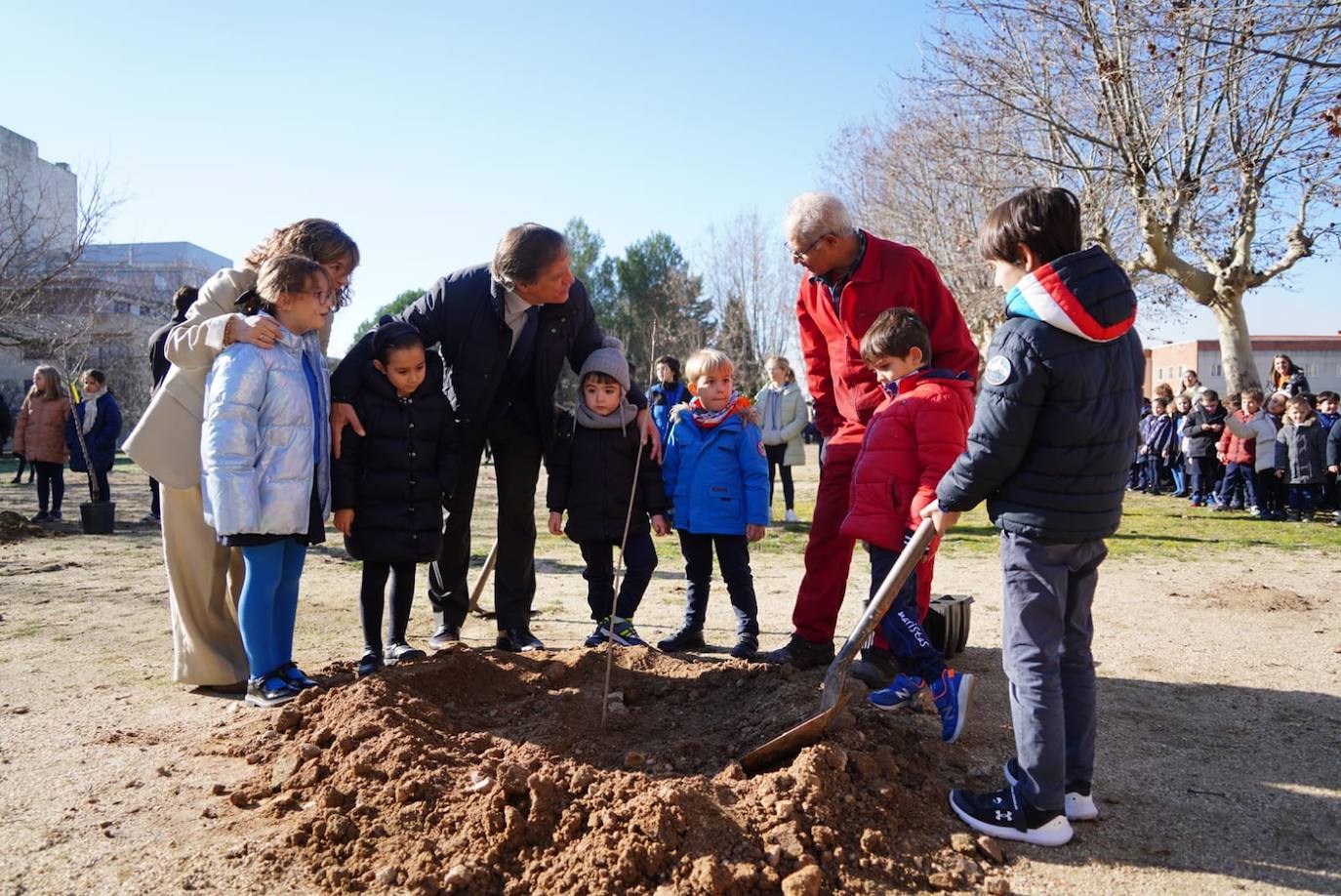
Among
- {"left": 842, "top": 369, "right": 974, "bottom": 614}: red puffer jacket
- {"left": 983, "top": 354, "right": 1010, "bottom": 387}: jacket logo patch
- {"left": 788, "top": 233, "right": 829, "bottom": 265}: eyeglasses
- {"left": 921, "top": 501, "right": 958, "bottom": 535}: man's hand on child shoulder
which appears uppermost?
{"left": 788, "top": 233, "right": 829, "bottom": 265}: eyeglasses

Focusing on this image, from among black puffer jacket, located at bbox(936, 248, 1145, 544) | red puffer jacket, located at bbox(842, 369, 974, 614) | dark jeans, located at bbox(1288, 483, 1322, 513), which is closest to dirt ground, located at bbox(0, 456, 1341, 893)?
red puffer jacket, located at bbox(842, 369, 974, 614)

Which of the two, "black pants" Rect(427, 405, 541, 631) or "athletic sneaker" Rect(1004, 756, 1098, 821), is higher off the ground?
"black pants" Rect(427, 405, 541, 631)

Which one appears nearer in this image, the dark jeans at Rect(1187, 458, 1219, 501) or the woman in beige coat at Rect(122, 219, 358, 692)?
the woman in beige coat at Rect(122, 219, 358, 692)

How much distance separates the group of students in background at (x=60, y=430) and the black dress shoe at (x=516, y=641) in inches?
329

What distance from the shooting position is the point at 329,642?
5.28 metres

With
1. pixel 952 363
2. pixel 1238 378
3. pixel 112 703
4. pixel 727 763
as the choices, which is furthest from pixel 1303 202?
pixel 112 703

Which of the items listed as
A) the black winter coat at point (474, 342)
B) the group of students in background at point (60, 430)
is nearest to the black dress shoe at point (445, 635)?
the black winter coat at point (474, 342)

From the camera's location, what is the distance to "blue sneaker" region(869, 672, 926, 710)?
3.80m

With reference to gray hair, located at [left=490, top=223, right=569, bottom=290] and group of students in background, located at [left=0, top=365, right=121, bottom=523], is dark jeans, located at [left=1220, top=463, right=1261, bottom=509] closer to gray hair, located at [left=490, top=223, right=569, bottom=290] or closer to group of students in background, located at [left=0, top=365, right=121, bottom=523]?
gray hair, located at [left=490, top=223, right=569, bottom=290]

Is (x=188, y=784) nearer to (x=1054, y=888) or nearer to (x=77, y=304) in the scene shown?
(x=1054, y=888)

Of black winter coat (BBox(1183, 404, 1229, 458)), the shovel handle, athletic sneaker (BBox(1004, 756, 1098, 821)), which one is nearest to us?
athletic sneaker (BBox(1004, 756, 1098, 821))

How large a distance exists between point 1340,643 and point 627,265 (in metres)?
51.0

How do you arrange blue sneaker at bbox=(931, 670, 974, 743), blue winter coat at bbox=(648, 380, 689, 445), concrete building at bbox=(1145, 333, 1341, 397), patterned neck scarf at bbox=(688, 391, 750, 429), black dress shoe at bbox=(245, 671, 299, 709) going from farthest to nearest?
concrete building at bbox=(1145, 333, 1341, 397) → blue winter coat at bbox=(648, 380, 689, 445) → patterned neck scarf at bbox=(688, 391, 750, 429) → black dress shoe at bbox=(245, 671, 299, 709) → blue sneaker at bbox=(931, 670, 974, 743)

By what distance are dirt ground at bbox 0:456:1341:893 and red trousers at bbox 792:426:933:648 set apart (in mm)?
456
